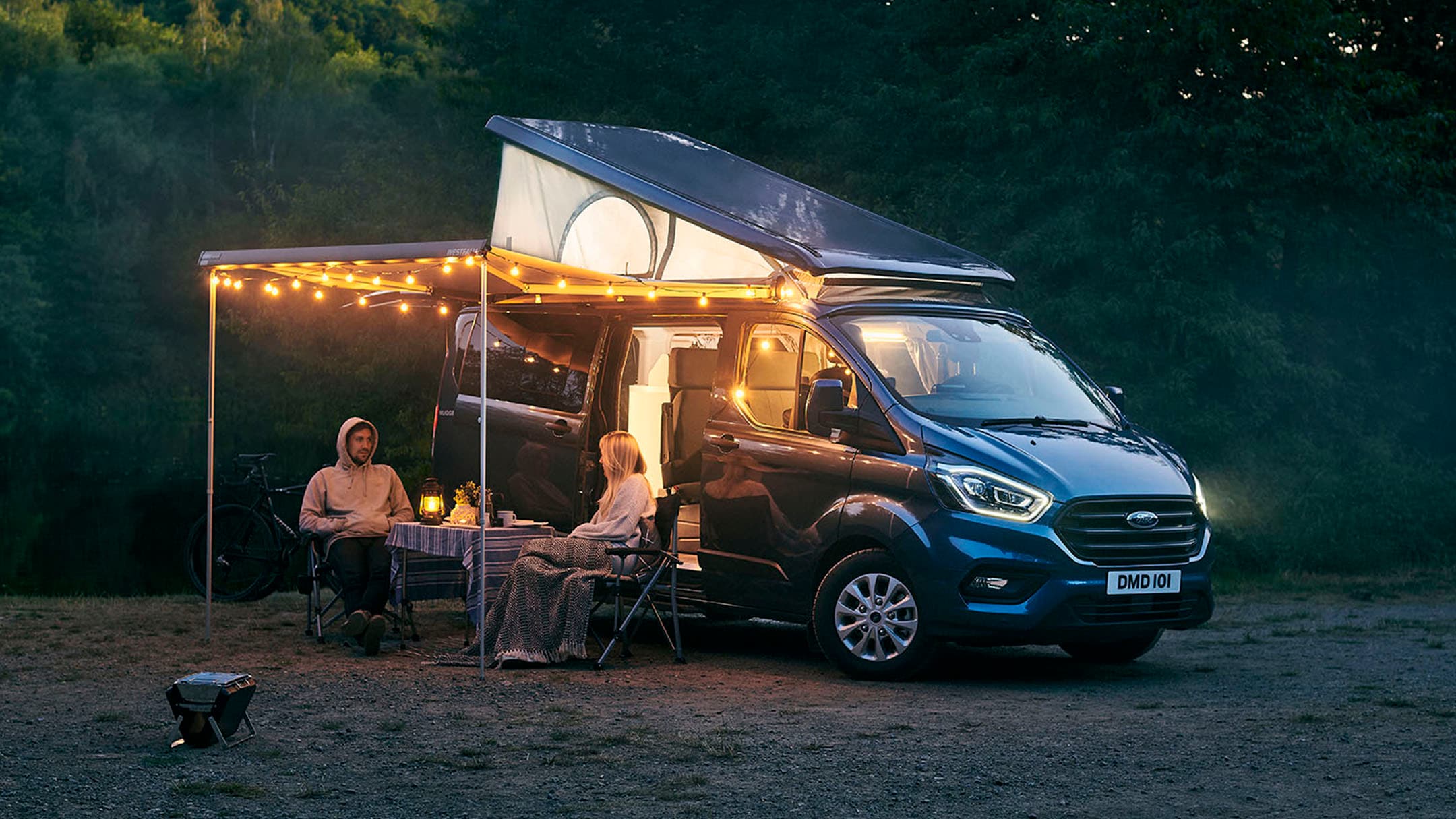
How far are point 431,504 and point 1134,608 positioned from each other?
4320 millimetres

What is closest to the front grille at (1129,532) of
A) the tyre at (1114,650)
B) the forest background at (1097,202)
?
Answer: the tyre at (1114,650)

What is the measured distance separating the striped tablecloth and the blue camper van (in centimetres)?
65

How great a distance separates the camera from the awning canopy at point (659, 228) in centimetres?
1054

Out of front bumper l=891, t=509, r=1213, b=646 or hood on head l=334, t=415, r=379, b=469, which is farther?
hood on head l=334, t=415, r=379, b=469

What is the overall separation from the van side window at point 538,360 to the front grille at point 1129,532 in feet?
11.6

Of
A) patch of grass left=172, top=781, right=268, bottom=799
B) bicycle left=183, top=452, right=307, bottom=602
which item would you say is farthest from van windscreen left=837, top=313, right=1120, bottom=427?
bicycle left=183, top=452, right=307, bottom=602

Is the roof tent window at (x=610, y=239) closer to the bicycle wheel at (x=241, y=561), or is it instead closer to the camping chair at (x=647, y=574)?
the camping chair at (x=647, y=574)

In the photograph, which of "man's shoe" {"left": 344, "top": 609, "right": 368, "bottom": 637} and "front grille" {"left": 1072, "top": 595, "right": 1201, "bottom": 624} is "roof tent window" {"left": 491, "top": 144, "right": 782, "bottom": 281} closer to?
"man's shoe" {"left": 344, "top": 609, "right": 368, "bottom": 637}

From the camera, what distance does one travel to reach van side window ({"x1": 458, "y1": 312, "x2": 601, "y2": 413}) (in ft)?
38.4

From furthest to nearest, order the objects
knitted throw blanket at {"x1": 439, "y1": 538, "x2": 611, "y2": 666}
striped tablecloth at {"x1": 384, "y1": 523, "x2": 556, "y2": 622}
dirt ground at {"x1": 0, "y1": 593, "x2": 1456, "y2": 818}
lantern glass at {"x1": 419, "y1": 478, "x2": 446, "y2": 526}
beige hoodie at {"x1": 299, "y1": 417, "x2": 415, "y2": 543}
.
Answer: lantern glass at {"x1": 419, "y1": 478, "x2": 446, "y2": 526}, beige hoodie at {"x1": 299, "y1": 417, "x2": 415, "y2": 543}, striped tablecloth at {"x1": 384, "y1": 523, "x2": 556, "y2": 622}, knitted throw blanket at {"x1": 439, "y1": 538, "x2": 611, "y2": 666}, dirt ground at {"x1": 0, "y1": 593, "x2": 1456, "y2": 818}

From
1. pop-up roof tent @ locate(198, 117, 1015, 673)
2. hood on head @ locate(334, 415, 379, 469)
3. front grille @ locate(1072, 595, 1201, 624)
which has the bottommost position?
front grille @ locate(1072, 595, 1201, 624)

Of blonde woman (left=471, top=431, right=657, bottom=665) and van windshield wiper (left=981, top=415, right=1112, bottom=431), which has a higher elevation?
van windshield wiper (left=981, top=415, right=1112, bottom=431)

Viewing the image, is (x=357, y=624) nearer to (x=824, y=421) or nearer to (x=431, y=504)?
(x=431, y=504)

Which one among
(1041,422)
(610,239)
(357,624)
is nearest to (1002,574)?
(1041,422)
